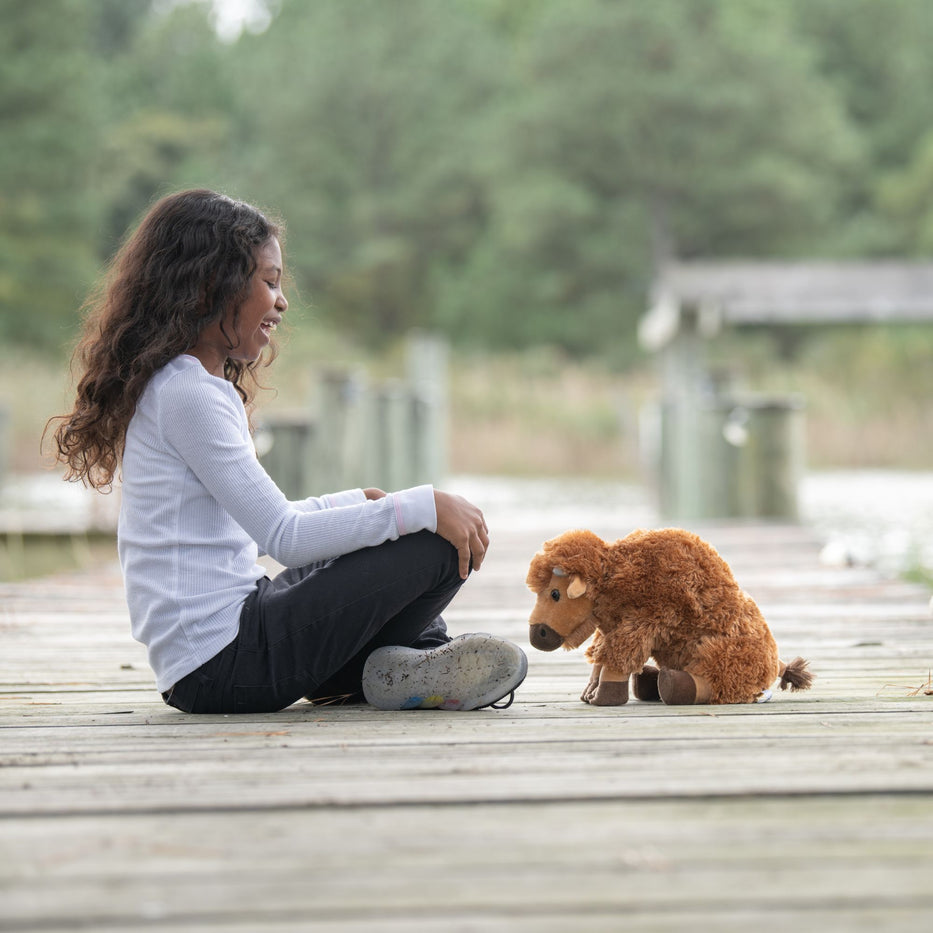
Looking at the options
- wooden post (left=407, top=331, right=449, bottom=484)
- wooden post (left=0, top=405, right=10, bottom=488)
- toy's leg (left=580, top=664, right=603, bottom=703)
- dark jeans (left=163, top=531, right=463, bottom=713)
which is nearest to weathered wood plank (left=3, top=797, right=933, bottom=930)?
dark jeans (left=163, top=531, right=463, bottom=713)

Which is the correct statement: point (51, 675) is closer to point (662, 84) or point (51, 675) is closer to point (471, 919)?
point (471, 919)

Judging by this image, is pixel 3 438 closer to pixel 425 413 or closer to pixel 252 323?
pixel 425 413

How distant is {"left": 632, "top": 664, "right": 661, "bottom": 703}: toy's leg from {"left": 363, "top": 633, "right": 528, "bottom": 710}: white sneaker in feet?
0.89

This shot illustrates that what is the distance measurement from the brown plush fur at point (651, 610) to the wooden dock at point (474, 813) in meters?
0.08

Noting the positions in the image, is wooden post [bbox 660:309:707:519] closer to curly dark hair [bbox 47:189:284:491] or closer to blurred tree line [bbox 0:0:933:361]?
curly dark hair [bbox 47:189:284:491]

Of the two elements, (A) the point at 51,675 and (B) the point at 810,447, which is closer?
(A) the point at 51,675

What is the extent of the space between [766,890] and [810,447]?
1409 centimetres

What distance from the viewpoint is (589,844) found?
176 centimetres

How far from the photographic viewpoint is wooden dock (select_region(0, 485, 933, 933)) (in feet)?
5.02

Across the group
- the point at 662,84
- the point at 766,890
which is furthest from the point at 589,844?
the point at 662,84

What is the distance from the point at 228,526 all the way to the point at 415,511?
0.38 m

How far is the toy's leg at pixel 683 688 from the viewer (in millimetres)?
2732

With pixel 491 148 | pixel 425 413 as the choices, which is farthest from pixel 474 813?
pixel 491 148

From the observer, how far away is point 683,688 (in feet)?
8.98
